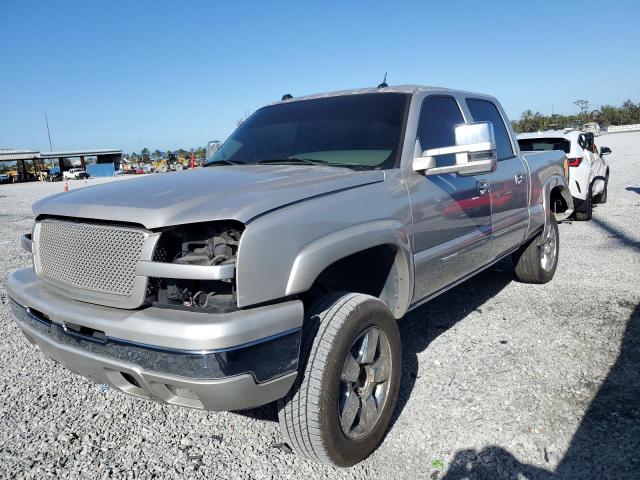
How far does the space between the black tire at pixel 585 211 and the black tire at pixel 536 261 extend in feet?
12.5

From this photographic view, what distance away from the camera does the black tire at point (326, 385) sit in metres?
2.23

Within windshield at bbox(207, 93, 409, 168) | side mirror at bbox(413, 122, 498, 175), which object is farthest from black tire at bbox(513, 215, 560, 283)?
windshield at bbox(207, 93, 409, 168)

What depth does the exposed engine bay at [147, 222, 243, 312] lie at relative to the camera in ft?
6.81

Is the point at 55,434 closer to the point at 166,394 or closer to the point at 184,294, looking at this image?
the point at 166,394

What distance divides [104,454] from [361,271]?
171cm

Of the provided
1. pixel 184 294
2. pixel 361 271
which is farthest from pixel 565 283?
pixel 184 294

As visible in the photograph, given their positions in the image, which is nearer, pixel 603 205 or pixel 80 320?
pixel 80 320

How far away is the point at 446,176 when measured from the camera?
130 inches

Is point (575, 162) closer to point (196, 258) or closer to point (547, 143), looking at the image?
point (547, 143)

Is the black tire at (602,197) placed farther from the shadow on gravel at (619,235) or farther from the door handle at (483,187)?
the door handle at (483,187)

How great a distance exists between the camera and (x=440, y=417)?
2.90 metres

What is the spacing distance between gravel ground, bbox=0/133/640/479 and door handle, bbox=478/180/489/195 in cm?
118

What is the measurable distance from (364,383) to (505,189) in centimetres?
230

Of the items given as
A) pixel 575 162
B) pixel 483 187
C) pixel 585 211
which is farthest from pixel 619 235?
pixel 483 187
